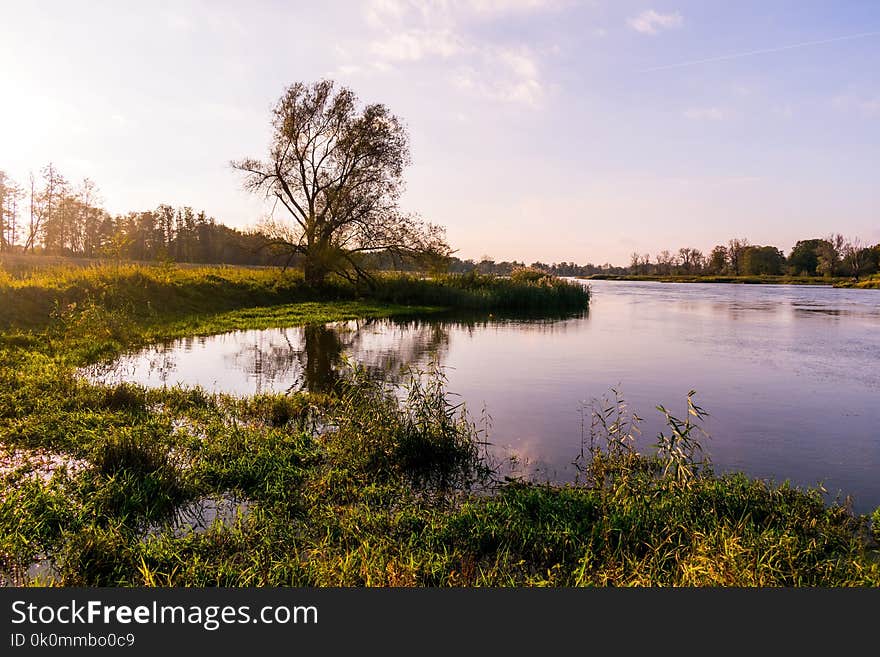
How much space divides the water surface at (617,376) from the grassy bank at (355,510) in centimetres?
108

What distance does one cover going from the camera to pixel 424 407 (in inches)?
293

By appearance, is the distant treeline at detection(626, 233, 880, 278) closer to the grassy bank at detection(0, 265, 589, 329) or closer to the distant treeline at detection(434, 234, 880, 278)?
the distant treeline at detection(434, 234, 880, 278)

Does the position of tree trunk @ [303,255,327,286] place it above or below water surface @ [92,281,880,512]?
above

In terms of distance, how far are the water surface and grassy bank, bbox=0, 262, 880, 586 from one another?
108 cm

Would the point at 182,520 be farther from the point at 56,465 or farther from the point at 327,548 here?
the point at 56,465

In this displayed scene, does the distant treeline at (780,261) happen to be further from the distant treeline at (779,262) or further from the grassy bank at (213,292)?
the grassy bank at (213,292)

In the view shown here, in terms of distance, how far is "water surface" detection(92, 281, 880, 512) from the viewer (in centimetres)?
752

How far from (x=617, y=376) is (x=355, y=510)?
9.31 m

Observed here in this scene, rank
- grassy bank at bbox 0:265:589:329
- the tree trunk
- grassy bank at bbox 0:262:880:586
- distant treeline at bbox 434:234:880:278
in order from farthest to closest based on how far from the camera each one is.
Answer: distant treeline at bbox 434:234:880:278, the tree trunk, grassy bank at bbox 0:265:589:329, grassy bank at bbox 0:262:880:586

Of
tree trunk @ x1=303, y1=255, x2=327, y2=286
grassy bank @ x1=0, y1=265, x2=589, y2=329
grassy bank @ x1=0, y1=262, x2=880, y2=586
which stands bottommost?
grassy bank @ x1=0, y1=262, x2=880, y2=586

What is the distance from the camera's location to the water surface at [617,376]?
7.52 metres

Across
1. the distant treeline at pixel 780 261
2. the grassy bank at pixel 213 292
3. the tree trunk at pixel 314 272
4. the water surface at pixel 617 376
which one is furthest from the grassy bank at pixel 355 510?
the distant treeline at pixel 780 261

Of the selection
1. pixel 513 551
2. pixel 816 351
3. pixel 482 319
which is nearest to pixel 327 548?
pixel 513 551

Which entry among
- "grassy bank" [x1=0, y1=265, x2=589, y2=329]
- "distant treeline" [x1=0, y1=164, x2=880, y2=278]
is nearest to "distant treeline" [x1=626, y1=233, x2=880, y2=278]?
"distant treeline" [x1=0, y1=164, x2=880, y2=278]
